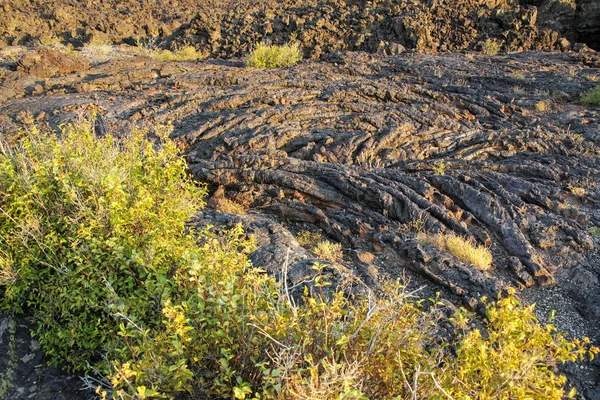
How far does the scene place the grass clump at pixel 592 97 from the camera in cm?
1139

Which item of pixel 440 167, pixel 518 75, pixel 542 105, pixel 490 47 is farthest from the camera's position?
pixel 490 47

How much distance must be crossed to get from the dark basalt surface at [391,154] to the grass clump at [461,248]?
190mm

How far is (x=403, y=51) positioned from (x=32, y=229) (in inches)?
594

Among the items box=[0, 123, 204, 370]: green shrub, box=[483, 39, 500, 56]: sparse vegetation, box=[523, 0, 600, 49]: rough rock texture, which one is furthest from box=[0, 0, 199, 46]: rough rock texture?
box=[523, 0, 600, 49]: rough rock texture

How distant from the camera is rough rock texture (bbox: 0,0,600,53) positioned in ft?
58.0

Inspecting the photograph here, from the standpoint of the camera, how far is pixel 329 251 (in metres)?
6.22

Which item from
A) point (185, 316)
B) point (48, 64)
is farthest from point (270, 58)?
point (185, 316)

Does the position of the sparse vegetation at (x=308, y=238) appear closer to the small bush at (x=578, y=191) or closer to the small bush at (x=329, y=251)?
the small bush at (x=329, y=251)

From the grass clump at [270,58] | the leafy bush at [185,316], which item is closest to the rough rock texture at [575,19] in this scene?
the grass clump at [270,58]

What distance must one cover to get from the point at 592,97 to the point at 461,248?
334 inches

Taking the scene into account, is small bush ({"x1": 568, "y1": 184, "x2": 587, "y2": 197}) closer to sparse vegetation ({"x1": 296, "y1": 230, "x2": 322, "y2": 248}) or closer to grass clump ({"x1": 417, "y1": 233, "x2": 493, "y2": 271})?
grass clump ({"x1": 417, "y1": 233, "x2": 493, "y2": 271})

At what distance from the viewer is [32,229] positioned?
4438mm

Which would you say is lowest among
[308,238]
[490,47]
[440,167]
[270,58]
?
[308,238]

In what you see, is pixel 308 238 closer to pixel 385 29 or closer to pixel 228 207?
pixel 228 207
